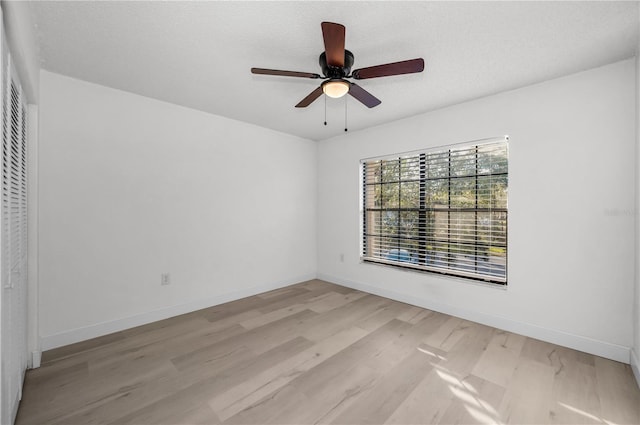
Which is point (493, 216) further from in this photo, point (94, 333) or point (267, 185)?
point (94, 333)

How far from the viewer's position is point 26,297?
7.40 feet

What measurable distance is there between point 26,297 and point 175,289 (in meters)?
1.30

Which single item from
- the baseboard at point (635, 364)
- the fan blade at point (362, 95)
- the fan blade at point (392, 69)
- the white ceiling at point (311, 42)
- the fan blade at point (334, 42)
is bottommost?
the baseboard at point (635, 364)

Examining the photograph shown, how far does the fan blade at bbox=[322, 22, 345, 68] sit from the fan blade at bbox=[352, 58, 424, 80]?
171mm

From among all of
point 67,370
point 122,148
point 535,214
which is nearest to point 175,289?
point 67,370

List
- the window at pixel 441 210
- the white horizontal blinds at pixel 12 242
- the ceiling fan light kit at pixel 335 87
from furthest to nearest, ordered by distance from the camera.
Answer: the window at pixel 441 210 → the ceiling fan light kit at pixel 335 87 → the white horizontal blinds at pixel 12 242

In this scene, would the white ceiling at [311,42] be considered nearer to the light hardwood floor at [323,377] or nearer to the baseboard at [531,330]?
the baseboard at [531,330]

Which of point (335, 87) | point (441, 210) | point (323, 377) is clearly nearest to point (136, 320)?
point (323, 377)

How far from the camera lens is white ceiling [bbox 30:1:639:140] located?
177cm

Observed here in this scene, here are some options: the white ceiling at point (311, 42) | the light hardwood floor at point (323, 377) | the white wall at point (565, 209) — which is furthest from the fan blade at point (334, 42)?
the light hardwood floor at point (323, 377)

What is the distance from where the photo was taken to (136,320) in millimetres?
3049

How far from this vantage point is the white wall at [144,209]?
2623mm

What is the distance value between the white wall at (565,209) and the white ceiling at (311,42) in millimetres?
256

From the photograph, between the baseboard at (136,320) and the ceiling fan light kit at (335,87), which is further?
the baseboard at (136,320)
